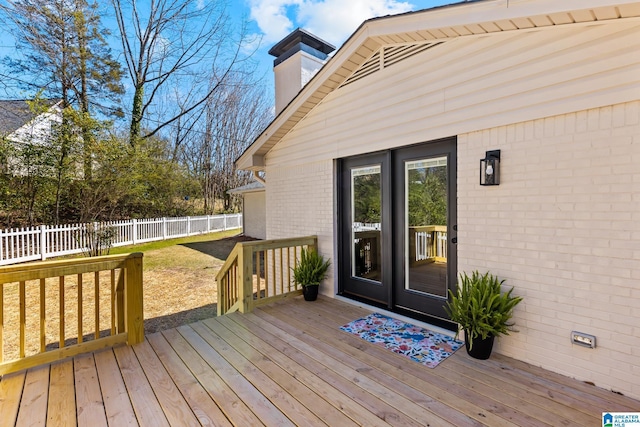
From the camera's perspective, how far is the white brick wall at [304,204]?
4.58m

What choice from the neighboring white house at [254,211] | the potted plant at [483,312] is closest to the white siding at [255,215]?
the neighboring white house at [254,211]

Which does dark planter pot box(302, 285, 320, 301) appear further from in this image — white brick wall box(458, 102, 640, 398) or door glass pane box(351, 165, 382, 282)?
white brick wall box(458, 102, 640, 398)

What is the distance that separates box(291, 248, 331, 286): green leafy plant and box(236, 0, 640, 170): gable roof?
2.16 m

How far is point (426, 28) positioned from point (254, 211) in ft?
42.6

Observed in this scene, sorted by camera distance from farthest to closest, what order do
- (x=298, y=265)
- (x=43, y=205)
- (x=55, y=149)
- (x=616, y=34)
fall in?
1. (x=43, y=205)
2. (x=55, y=149)
3. (x=298, y=265)
4. (x=616, y=34)

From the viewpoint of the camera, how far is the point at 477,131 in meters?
2.97

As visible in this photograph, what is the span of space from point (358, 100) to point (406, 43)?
0.91m

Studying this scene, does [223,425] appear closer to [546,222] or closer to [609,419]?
[609,419]

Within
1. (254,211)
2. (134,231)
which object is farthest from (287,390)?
(254,211)

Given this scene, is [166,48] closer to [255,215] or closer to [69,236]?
[255,215]

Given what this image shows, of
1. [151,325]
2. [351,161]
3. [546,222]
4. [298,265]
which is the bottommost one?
[151,325]

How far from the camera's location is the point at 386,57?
3713 mm

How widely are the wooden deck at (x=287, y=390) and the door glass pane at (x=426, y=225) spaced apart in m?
0.90

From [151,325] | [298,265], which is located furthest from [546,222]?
[151,325]
